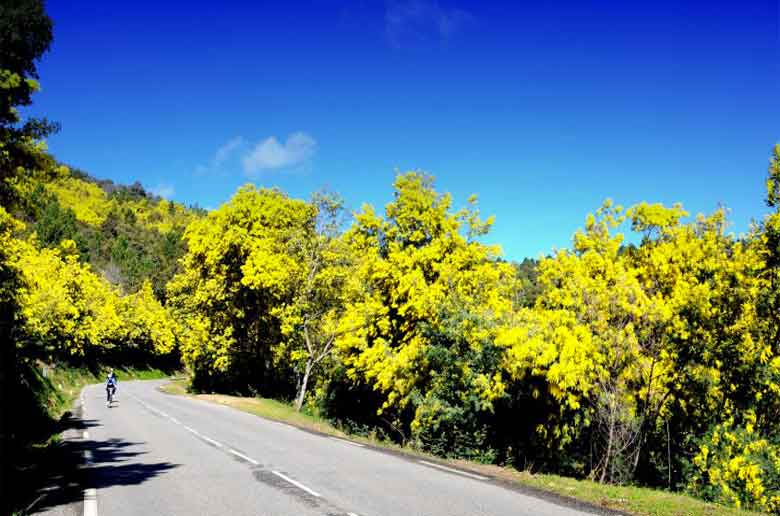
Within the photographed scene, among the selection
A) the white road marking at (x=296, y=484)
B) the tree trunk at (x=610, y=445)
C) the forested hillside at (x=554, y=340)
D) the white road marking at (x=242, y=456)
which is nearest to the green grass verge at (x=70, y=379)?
the forested hillside at (x=554, y=340)

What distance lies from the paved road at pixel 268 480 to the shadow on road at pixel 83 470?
4 cm

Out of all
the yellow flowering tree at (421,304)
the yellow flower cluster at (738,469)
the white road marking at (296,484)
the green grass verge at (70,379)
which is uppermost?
the yellow flowering tree at (421,304)

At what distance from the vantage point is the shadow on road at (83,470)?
9055mm

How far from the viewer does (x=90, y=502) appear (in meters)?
8.61

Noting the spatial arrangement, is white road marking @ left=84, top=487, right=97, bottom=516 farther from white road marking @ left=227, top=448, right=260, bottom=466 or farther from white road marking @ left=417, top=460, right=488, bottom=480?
white road marking @ left=417, top=460, right=488, bottom=480

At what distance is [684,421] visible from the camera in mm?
13477

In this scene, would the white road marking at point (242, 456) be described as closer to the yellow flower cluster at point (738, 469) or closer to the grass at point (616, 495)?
the grass at point (616, 495)

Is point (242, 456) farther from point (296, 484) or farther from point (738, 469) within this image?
point (738, 469)

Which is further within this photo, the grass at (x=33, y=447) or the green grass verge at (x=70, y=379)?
the green grass verge at (x=70, y=379)

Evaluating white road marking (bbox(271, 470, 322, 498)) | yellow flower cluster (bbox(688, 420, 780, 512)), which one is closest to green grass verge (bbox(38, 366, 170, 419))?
white road marking (bbox(271, 470, 322, 498))

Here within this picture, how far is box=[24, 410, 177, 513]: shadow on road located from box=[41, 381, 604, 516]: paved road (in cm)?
4

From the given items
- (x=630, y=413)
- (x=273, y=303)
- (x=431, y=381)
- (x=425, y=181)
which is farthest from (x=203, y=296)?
(x=630, y=413)

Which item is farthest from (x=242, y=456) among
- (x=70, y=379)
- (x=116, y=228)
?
(x=116, y=228)

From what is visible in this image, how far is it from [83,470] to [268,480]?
4.14 metres
